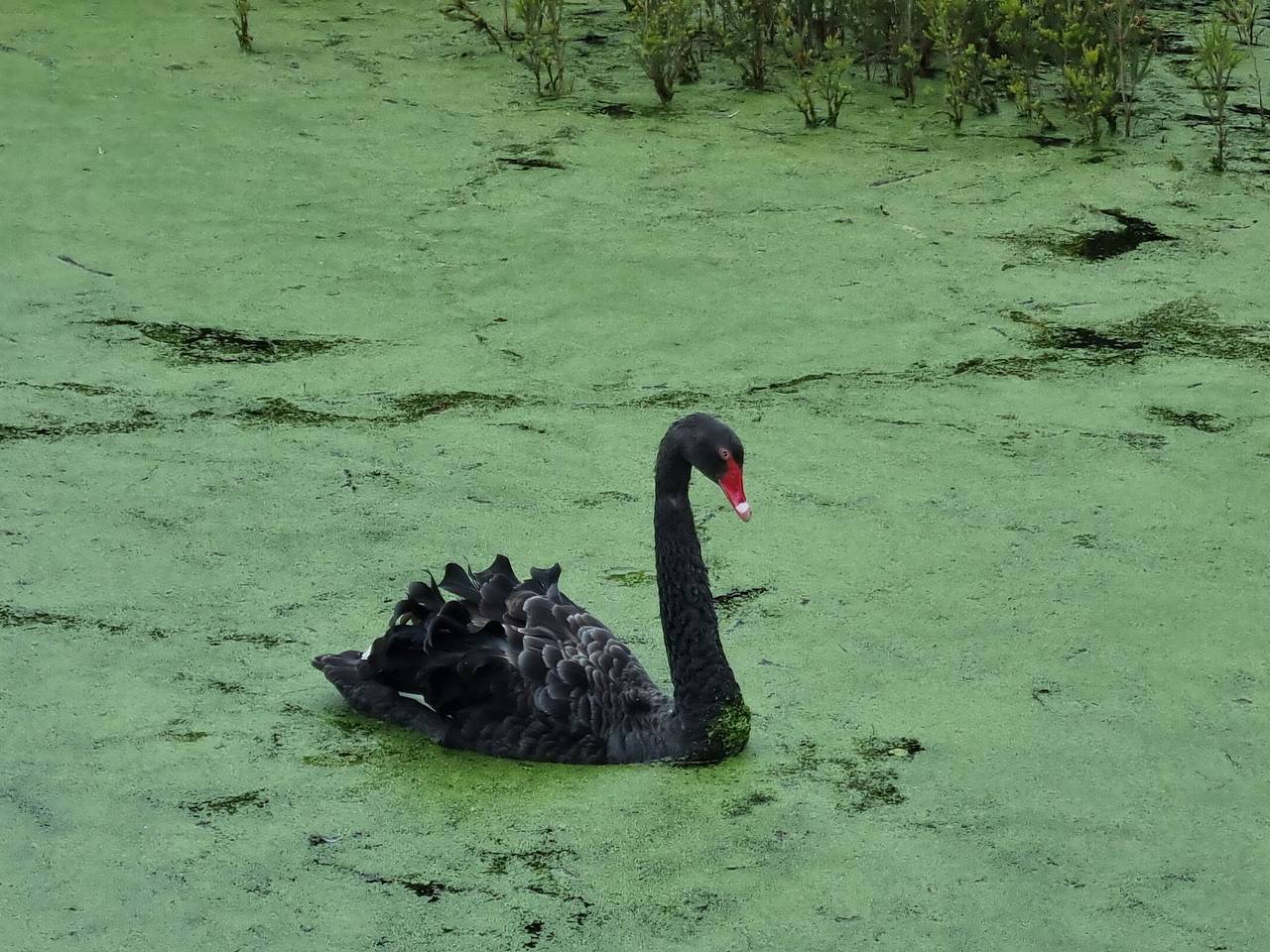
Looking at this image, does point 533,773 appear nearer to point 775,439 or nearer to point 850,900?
point 850,900

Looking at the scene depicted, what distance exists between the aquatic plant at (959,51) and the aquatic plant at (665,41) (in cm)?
76

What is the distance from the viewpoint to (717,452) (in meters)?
2.55

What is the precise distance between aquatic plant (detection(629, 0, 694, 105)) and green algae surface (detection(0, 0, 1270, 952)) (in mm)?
137

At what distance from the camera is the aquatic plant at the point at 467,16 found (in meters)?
6.16

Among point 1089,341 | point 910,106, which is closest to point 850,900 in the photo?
point 1089,341

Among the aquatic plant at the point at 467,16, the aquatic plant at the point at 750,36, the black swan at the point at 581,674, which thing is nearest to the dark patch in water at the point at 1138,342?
the black swan at the point at 581,674

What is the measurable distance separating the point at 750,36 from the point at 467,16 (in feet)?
3.56

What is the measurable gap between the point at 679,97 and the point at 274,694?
138 inches

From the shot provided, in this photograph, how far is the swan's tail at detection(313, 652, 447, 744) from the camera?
8.77ft

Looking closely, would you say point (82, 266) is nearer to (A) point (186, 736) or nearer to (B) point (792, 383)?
(B) point (792, 383)

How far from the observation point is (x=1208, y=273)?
14.7 ft

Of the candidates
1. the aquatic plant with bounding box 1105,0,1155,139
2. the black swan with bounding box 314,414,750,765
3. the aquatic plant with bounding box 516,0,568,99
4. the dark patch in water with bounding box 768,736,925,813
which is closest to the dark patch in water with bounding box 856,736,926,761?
the dark patch in water with bounding box 768,736,925,813

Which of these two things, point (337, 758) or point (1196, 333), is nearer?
point (337, 758)

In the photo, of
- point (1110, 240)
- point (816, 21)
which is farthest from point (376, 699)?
point (816, 21)
